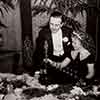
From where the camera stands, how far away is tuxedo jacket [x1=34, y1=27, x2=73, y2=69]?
3.93m

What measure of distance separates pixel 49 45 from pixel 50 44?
3 centimetres

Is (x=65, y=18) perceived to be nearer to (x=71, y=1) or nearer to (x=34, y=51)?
(x=71, y=1)

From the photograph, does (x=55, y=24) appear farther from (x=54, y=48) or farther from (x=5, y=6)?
(x=5, y=6)

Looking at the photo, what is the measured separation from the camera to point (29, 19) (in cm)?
386

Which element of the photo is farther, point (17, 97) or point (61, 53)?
point (61, 53)

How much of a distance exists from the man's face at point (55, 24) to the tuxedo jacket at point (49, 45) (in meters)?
0.09

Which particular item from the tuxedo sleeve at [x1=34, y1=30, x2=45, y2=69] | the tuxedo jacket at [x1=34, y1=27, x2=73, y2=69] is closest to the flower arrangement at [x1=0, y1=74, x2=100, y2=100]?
the tuxedo sleeve at [x1=34, y1=30, x2=45, y2=69]

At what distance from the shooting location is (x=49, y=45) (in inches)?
156

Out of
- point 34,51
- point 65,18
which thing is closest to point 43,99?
point 34,51

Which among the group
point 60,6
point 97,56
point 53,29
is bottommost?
point 97,56

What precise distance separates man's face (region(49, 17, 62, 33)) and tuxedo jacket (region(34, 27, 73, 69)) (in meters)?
0.09

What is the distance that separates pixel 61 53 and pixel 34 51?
561 mm

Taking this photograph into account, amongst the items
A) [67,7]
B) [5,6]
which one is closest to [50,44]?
[67,7]

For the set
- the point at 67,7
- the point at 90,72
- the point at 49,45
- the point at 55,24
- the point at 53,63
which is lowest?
the point at 90,72
